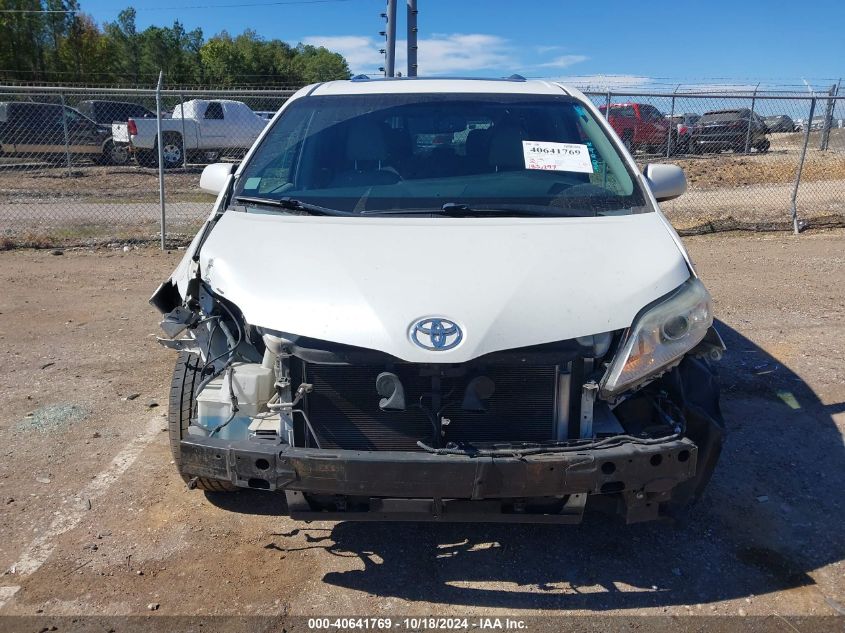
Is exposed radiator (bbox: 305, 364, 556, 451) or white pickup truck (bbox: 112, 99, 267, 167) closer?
exposed radiator (bbox: 305, 364, 556, 451)

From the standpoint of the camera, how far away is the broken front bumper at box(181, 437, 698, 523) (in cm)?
265

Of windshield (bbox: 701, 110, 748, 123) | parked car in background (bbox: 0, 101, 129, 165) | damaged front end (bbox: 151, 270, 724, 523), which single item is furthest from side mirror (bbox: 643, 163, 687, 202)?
parked car in background (bbox: 0, 101, 129, 165)

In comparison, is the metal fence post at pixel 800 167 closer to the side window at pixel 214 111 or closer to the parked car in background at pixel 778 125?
the parked car in background at pixel 778 125

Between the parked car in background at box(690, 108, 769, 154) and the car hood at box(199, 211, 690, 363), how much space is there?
1530 centimetres

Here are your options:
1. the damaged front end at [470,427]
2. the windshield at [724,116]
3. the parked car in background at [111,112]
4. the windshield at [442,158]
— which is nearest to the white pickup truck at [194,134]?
the parked car in background at [111,112]

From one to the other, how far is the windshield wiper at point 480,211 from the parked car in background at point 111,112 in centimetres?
1919

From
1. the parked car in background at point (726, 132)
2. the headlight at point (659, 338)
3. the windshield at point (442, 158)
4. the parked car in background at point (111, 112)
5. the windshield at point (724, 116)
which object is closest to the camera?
the headlight at point (659, 338)

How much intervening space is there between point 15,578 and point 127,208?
11269 millimetres

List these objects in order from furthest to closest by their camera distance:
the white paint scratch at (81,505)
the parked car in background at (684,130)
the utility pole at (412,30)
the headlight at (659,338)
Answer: the parked car in background at (684,130)
the utility pole at (412,30)
the white paint scratch at (81,505)
the headlight at (659,338)

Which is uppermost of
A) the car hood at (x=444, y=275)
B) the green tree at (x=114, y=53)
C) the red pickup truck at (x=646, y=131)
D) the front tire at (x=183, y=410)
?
the green tree at (x=114, y=53)

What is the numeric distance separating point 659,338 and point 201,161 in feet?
61.3

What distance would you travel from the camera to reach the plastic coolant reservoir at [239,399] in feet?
9.59

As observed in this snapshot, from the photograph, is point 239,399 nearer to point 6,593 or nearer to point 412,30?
point 6,593

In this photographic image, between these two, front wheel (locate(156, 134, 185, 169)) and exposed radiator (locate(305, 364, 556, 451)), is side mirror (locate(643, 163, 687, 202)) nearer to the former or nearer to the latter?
exposed radiator (locate(305, 364, 556, 451))
